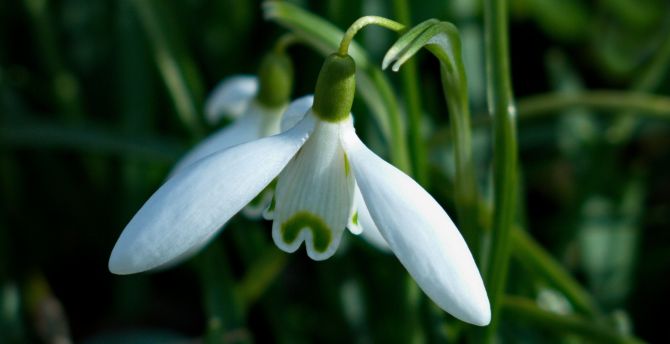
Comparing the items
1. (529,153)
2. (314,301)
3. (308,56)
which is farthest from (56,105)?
(529,153)

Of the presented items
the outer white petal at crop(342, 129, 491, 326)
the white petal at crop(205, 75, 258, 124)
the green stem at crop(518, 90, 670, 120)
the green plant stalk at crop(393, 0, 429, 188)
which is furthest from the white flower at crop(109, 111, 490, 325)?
the green stem at crop(518, 90, 670, 120)

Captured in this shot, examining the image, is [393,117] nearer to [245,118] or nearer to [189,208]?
[245,118]

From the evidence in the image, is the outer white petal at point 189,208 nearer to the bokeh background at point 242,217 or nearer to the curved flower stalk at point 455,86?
→ the curved flower stalk at point 455,86

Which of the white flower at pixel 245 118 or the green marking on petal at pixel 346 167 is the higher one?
the white flower at pixel 245 118

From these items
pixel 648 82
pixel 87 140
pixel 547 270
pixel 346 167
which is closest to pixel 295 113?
pixel 346 167

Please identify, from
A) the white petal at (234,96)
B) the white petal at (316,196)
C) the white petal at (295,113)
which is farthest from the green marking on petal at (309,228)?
the white petal at (234,96)

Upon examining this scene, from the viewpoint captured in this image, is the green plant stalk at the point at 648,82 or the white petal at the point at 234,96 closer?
the white petal at the point at 234,96

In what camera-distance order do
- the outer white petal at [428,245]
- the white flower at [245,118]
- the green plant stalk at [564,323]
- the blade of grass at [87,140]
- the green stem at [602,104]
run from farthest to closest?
the blade of grass at [87,140], the green stem at [602,104], the green plant stalk at [564,323], the white flower at [245,118], the outer white petal at [428,245]

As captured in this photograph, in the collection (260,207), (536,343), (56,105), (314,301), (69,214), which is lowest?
(536,343)

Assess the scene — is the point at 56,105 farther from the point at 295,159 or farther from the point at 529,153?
the point at 295,159
